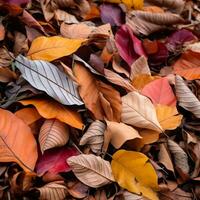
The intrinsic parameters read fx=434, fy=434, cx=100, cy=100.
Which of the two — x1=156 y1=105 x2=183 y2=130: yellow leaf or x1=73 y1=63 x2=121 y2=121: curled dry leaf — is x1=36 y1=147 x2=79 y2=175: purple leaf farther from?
x1=156 y1=105 x2=183 y2=130: yellow leaf

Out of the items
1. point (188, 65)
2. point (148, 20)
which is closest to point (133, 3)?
point (148, 20)

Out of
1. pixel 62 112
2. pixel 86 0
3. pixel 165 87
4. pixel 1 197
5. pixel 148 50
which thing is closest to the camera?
pixel 1 197

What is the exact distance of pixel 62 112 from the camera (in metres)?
1.07

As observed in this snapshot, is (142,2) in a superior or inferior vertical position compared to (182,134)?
superior

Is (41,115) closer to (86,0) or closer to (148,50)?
(148,50)

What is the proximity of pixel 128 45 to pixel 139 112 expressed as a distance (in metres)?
0.32

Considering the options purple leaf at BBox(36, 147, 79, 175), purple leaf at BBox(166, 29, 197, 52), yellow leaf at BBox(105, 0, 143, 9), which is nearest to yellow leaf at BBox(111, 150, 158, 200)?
purple leaf at BBox(36, 147, 79, 175)

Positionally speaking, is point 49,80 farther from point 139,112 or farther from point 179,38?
point 179,38

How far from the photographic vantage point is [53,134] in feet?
3.37

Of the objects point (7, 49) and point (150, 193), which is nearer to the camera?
point (150, 193)

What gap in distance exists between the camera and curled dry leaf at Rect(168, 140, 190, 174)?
1.09 meters

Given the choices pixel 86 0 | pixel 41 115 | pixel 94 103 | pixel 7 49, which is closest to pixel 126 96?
pixel 94 103

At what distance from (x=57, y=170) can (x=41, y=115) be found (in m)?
0.14

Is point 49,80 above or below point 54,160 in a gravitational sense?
above
